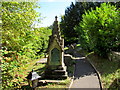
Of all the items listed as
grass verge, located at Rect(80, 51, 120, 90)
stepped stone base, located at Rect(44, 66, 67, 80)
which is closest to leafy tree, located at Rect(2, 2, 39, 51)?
grass verge, located at Rect(80, 51, 120, 90)

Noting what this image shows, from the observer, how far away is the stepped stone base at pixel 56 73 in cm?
858

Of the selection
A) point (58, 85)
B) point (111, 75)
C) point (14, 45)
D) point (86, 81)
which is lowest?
point (86, 81)

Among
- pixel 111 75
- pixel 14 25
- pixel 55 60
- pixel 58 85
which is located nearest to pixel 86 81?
pixel 111 75

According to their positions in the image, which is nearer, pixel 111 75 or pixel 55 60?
pixel 111 75

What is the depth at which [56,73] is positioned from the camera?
28.8 ft

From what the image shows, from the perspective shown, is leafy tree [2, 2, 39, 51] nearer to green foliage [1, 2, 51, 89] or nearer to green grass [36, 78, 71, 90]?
green foliage [1, 2, 51, 89]

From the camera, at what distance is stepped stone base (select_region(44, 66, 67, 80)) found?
858 centimetres

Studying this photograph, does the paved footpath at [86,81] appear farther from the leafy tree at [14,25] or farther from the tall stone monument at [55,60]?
the leafy tree at [14,25]

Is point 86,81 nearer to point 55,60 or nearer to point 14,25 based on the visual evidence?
point 55,60

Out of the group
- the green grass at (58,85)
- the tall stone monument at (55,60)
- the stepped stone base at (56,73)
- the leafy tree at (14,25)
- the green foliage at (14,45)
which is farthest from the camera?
the tall stone monument at (55,60)

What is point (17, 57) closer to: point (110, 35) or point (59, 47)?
point (59, 47)

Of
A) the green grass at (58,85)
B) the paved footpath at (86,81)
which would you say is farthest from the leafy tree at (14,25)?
the paved footpath at (86,81)

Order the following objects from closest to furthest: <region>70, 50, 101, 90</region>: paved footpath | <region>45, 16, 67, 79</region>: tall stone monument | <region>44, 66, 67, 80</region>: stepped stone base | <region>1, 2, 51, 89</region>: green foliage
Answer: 1. <region>1, 2, 51, 89</region>: green foliage
2. <region>70, 50, 101, 90</region>: paved footpath
3. <region>44, 66, 67, 80</region>: stepped stone base
4. <region>45, 16, 67, 79</region>: tall stone monument

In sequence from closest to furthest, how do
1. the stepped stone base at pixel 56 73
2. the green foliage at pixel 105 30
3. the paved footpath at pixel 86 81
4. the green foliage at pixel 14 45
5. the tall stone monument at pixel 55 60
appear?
the green foliage at pixel 14 45 < the paved footpath at pixel 86 81 < the stepped stone base at pixel 56 73 < the tall stone monument at pixel 55 60 < the green foliage at pixel 105 30
